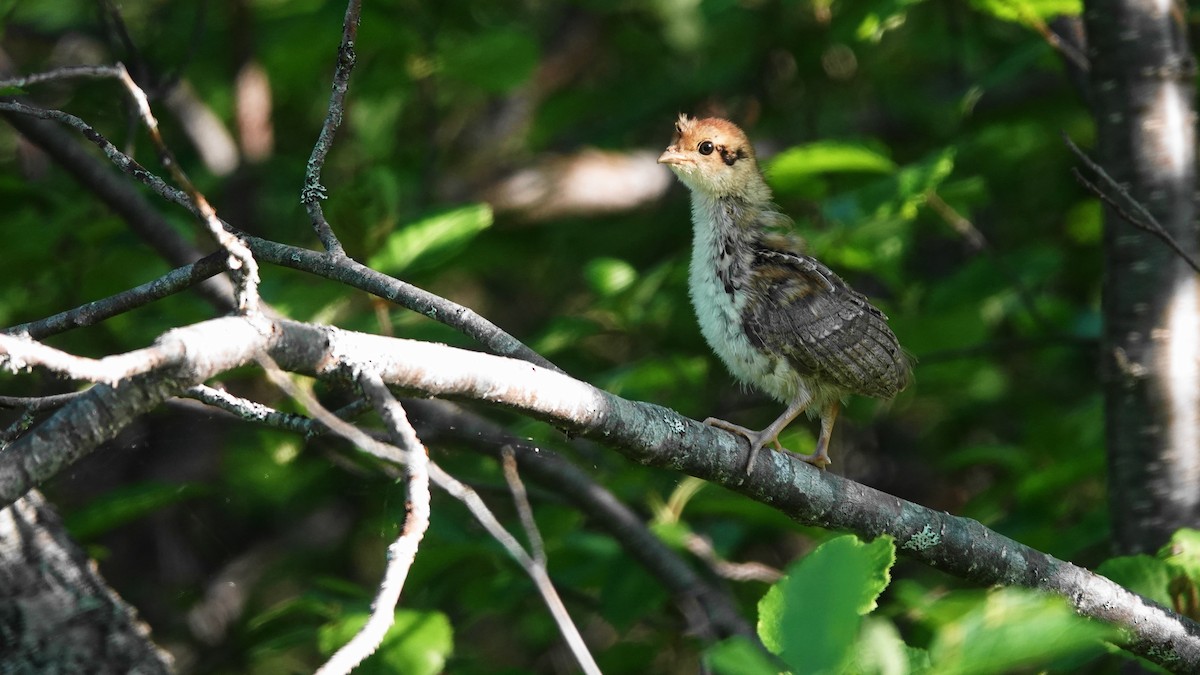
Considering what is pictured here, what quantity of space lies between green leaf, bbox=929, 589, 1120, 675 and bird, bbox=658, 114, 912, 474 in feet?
5.70

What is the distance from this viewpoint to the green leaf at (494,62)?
461 centimetres

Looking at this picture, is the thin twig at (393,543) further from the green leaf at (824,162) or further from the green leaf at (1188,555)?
the green leaf at (824,162)

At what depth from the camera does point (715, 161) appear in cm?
376

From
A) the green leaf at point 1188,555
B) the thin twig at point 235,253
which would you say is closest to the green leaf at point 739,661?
the thin twig at point 235,253

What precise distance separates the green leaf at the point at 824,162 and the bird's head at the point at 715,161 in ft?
0.33

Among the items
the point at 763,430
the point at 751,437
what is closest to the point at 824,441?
the point at 763,430

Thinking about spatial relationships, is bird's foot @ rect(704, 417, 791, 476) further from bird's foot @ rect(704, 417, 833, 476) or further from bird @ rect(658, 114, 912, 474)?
bird @ rect(658, 114, 912, 474)

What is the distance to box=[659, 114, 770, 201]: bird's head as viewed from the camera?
3.72 meters

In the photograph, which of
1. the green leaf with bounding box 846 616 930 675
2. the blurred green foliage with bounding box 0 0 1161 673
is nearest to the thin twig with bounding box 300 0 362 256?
the blurred green foliage with bounding box 0 0 1161 673

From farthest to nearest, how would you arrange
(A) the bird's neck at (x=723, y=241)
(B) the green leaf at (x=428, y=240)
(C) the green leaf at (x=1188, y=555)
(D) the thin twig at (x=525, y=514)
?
(B) the green leaf at (x=428, y=240), (A) the bird's neck at (x=723, y=241), (C) the green leaf at (x=1188, y=555), (D) the thin twig at (x=525, y=514)

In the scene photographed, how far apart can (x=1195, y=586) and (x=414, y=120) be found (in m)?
5.12

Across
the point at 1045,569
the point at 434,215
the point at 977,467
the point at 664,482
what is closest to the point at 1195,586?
the point at 1045,569

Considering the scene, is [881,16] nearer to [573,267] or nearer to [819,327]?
[819,327]

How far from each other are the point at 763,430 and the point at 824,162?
1378 millimetres
